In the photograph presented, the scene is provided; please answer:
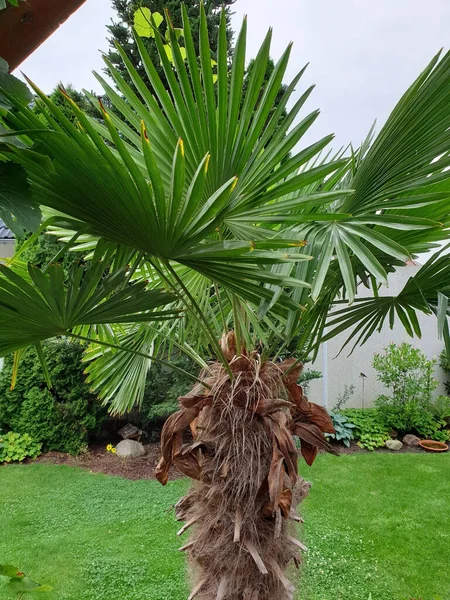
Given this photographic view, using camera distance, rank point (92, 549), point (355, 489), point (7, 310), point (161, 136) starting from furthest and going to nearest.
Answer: point (355, 489) → point (92, 549) → point (161, 136) → point (7, 310)

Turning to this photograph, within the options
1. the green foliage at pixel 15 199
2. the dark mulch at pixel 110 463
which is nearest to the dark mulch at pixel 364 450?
the dark mulch at pixel 110 463

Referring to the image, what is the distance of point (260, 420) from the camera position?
1.53 metres

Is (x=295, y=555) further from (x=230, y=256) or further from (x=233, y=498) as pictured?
(x=230, y=256)

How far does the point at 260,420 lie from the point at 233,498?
272mm

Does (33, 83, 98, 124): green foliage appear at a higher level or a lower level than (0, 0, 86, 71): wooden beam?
higher

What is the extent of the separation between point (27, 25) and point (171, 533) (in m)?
3.67

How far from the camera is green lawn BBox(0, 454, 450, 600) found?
285 centimetres

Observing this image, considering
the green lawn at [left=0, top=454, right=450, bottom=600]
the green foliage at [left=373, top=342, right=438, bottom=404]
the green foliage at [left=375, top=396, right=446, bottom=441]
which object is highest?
the green foliage at [left=373, top=342, right=438, bottom=404]

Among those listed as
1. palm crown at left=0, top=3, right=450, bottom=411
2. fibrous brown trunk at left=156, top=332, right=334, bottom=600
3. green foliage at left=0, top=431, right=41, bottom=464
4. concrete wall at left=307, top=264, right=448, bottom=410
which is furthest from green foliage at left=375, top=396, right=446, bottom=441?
palm crown at left=0, top=3, right=450, bottom=411

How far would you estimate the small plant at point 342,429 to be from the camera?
5637 millimetres

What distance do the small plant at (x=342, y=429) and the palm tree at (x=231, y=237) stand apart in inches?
165

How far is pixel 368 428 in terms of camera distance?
5.86m

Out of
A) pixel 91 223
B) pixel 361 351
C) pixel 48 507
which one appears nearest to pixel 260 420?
pixel 91 223

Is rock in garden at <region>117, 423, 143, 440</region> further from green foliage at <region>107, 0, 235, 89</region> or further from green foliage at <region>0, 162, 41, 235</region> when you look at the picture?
green foliage at <region>0, 162, 41, 235</region>
